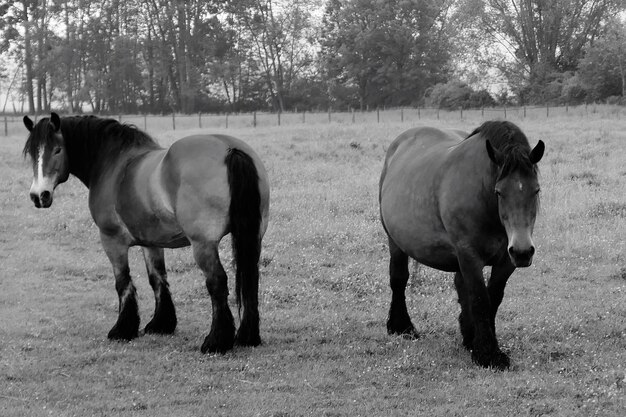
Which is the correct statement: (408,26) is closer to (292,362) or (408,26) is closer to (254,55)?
(254,55)

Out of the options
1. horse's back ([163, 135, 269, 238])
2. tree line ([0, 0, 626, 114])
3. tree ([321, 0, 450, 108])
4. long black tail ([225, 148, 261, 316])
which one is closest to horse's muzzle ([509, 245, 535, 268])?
long black tail ([225, 148, 261, 316])

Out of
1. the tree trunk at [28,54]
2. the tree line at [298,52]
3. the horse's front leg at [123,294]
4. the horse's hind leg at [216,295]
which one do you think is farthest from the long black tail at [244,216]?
the tree trunk at [28,54]

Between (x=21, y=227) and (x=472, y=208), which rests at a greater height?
(x=472, y=208)

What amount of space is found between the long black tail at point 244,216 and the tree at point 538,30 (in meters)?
47.5

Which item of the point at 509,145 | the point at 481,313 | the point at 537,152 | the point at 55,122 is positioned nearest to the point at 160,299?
the point at 55,122

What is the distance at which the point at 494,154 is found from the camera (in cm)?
602

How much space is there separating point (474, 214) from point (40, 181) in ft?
14.6

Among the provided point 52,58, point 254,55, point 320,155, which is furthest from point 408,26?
point 320,155

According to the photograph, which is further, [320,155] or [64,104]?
[64,104]

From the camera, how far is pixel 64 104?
2323 inches

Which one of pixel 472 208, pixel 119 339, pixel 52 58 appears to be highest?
pixel 52 58

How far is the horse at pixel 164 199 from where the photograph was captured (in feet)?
23.5

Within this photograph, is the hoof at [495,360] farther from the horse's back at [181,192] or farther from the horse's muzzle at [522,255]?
the horse's back at [181,192]

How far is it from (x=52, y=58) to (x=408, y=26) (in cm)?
2635
